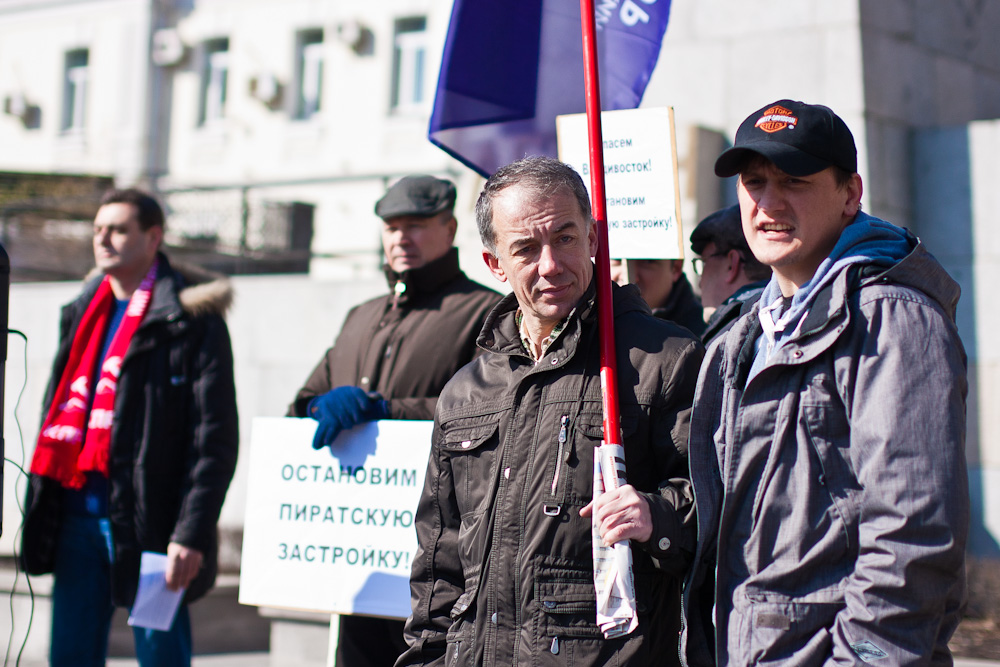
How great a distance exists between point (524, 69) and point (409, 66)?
69.3 feet

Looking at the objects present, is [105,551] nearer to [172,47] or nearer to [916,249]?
[916,249]

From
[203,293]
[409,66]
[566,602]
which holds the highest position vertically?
[409,66]

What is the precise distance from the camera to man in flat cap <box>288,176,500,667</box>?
160 inches

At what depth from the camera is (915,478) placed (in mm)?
2020

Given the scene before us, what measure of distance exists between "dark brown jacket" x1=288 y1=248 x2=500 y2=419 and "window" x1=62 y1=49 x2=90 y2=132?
26428mm

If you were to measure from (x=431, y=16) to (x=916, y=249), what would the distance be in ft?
76.2

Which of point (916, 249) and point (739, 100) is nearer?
point (916, 249)

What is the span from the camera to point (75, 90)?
1134 inches

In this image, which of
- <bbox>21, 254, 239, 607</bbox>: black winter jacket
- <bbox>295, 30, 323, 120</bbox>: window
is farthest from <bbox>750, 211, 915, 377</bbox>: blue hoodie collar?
<bbox>295, 30, 323, 120</bbox>: window

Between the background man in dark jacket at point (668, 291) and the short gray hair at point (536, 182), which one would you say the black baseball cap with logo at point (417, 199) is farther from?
the short gray hair at point (536, 182)

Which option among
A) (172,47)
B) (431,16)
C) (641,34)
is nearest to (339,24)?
(431,16)

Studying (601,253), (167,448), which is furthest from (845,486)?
(167,448)

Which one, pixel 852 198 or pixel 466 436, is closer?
pixel 852 198

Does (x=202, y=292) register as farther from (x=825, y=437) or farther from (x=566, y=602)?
(x=825, y=437)
